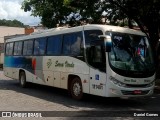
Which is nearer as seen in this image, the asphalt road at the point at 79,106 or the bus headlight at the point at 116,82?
the asphalt road at the point at 79,106

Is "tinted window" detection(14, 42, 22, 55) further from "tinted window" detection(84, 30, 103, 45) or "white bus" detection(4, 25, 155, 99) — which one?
"tinted window" detection(84, 30, 103, 45)

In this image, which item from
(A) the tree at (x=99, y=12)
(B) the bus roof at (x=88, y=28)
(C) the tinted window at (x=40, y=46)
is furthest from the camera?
(A) the tree at (x=99, y=12)

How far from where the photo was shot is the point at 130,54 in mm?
12906

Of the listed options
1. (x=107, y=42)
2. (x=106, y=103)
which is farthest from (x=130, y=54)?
(x=106, y=103)

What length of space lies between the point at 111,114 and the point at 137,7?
9.84 meters

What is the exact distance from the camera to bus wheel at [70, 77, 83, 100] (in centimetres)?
1390

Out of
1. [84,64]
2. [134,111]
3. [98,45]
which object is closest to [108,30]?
[98,45]

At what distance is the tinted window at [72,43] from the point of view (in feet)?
46.1

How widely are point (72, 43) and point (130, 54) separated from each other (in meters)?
2.68

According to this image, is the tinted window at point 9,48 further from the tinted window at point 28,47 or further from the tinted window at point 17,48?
the tinted window at point 28,47

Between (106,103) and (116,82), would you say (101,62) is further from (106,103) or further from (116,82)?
(106,103)

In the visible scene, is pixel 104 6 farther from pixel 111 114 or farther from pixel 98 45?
pixel 111 114

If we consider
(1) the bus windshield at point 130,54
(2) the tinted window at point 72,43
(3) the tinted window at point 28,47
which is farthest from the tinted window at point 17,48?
(1) the bus windshield at point 130,54

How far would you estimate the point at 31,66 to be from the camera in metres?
18.3
